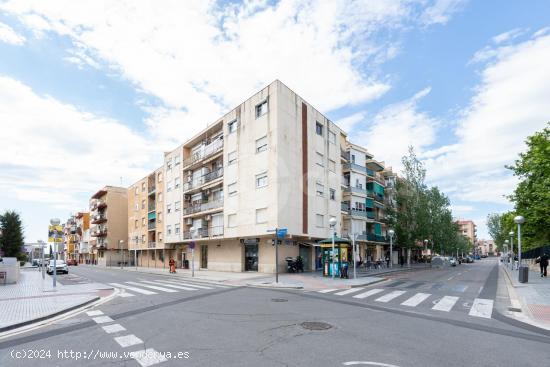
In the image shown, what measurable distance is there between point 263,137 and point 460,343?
23617 mm

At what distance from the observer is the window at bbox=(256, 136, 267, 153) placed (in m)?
28.7

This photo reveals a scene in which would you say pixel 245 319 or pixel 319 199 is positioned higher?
pixel 319 199

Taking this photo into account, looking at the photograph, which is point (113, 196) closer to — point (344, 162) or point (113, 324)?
point (344, 162)

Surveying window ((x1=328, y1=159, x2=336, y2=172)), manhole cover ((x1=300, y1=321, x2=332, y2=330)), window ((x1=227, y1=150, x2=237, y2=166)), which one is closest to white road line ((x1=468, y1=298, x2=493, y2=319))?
manhole cover ((x1=300, y1=321, x2=332, y2=330))

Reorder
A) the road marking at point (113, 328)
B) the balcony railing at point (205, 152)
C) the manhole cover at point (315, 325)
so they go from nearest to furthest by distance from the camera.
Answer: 1. the road marking at point (113, 328)
2. the manhole cover at point (315, 325)
3. the balcony railing at point (205, 152)

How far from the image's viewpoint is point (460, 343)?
22.5 ft

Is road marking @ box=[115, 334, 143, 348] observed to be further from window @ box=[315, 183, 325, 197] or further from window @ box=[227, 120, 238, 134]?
window @ box=[227, 120, 238, 134]

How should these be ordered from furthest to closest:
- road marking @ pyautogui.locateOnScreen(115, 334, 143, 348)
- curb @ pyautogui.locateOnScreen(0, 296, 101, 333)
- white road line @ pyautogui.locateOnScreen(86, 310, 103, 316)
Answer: white road line @ pyautogui.locateOnScreen(86, 310, 103, 316)
curb @ pyautogui.locateOnScreen(0, 296, 101, 333)
road marking @ pyautogui.locateOnScreen(115, 334, 143, 348)

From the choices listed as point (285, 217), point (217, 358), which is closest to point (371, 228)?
point (285, 217)

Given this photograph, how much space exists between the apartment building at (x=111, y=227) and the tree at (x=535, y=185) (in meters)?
59.9

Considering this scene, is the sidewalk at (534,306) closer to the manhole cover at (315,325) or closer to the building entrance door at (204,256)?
the manhole cover at (315,325)

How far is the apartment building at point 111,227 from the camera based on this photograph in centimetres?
6394

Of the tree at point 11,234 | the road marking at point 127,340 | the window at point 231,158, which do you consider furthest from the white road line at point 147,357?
the tree at point 11,234

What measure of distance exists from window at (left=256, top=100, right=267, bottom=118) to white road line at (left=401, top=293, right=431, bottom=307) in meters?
19.6
